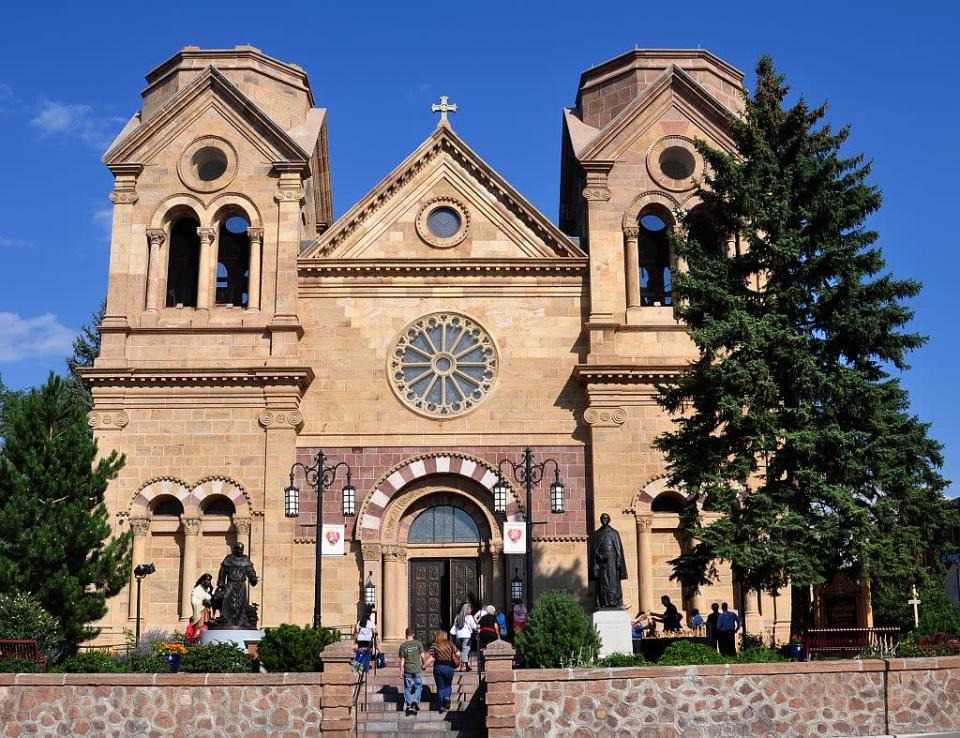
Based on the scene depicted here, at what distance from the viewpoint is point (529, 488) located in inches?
1086

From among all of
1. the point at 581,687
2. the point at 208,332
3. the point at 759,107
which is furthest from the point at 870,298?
the point at 208,332

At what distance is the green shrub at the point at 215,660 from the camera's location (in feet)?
75.4

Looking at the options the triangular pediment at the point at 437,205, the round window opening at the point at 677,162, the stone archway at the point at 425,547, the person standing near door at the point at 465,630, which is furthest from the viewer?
the round window opening at the point at 677,162

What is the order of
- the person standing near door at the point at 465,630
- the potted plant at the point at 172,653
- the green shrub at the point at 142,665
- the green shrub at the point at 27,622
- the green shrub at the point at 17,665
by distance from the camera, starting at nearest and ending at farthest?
the green shrub at the point at 17,665
the green shrub at the point at 142,665
the potted plant at the point at 172,653
the green shrub at the point at 27,622
the person standing near door at the point at 465,630

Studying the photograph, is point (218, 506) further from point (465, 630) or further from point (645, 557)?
point (645, 557)

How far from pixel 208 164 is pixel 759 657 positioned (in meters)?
22.9

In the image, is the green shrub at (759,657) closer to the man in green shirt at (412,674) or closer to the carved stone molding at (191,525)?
the man in green shirt at (412,674)

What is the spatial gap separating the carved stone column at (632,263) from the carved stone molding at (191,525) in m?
13.9

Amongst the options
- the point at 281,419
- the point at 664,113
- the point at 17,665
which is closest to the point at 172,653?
the point at 17,665

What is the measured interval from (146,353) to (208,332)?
6.12 ft

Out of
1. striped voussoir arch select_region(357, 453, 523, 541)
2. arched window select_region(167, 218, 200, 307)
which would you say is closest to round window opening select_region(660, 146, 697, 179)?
striped voussoir arch select_region(357, 453, 523, 541)

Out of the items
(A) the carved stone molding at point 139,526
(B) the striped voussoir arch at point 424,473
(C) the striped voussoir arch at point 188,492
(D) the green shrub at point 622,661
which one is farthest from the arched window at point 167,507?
(D) the green shrub at point 622,661

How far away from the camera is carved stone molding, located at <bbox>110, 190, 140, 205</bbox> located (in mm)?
34938

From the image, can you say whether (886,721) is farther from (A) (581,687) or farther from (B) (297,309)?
(B) (297,309)
